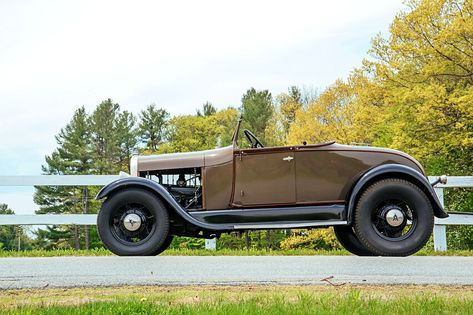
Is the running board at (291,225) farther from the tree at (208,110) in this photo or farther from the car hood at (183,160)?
the tree at (208,110)

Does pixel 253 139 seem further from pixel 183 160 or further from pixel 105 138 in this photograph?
pixel 105 138

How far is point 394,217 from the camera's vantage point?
621cm

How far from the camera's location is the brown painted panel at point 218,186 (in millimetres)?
6488

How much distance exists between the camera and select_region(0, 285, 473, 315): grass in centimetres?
387

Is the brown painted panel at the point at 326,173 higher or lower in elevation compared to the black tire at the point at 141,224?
higher

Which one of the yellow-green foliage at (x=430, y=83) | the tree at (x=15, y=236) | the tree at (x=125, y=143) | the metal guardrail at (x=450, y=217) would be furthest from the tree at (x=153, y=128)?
the metal guardrail at (x=450, y=217)

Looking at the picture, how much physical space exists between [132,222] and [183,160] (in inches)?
37.6

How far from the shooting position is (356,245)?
741 cm

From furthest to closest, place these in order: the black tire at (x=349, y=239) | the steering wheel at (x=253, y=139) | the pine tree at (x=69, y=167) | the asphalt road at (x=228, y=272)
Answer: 1. the pine tree at (x=69, y=167)
2. the black tire at (x=349, y=239)
3. the steering wheel at (x=253, y=139)
4. the asphalt road at (x=228, y=272)

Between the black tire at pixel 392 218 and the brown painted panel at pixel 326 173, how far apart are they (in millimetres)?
253

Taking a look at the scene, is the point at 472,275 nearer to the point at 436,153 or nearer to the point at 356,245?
the point at 356,245

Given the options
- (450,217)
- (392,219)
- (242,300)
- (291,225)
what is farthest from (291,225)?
(450,217)

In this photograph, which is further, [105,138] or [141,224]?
[105,138]

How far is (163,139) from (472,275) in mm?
43030
